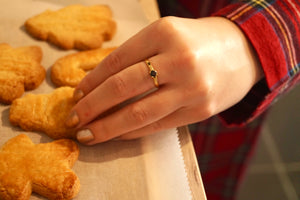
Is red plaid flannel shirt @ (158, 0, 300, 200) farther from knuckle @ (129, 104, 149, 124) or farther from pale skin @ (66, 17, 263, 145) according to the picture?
Answer: knuckle @ (129, 104, 149, 124)

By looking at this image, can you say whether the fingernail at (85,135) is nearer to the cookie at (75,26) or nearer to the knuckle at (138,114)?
the knuckle at (138,114)

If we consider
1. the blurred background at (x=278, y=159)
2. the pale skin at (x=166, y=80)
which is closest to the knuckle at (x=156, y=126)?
the pale skin at (x=166, y=80)

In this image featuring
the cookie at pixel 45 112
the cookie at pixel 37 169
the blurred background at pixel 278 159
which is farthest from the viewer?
the blurred background at pixel 278 159

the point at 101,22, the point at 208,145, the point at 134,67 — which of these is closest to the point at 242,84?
the point at 134,67

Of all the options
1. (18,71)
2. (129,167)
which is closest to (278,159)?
(129,167)

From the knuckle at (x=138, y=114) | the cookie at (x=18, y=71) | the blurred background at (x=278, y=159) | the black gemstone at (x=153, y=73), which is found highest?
the black gemstone at (x=153, y=73)

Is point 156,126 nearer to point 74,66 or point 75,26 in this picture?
point 74,66

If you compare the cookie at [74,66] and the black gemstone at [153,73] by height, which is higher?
the black gemstone at [153,73]
